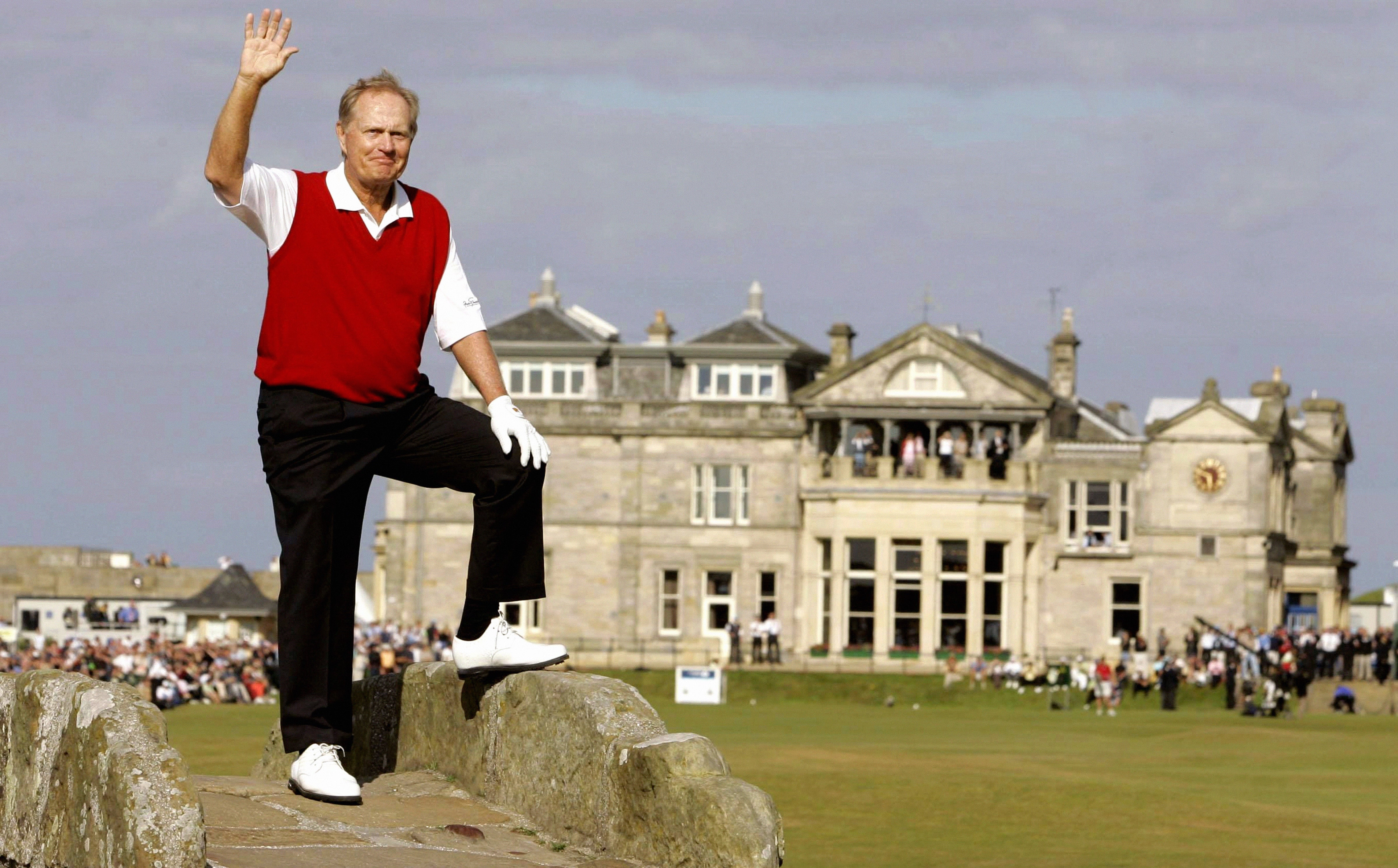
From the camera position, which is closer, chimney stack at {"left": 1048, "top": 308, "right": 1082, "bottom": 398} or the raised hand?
the raised hand

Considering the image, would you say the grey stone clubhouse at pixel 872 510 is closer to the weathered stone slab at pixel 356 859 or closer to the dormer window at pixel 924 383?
the dormer window at pixel 924 383

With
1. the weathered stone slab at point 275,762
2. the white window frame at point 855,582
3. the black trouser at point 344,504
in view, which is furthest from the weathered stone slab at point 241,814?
the white window frame at point 855,582

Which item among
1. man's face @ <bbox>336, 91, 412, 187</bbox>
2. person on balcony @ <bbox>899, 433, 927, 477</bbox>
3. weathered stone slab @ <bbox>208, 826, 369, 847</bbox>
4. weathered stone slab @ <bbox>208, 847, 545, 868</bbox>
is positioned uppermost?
person on balcony @ <bbox>899, 433, 927, 477</bbox>

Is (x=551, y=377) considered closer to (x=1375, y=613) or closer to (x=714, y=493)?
(x=714, y=493)

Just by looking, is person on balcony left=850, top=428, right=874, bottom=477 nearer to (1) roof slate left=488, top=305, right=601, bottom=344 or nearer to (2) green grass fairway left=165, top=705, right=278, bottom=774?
(1) roof slate left=488, top=305, right=601, bottom=344

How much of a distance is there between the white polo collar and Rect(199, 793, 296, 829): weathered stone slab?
1.96 meters

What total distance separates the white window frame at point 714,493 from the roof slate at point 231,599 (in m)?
11.7

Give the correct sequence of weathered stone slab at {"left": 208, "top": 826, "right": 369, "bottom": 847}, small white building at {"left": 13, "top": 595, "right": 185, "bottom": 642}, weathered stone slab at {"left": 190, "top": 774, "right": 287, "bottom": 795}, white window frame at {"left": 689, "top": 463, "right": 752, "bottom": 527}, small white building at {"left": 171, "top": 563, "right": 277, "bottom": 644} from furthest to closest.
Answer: small white building at {"left": 13, "top": 595, "right": 185, "bottom": 642} < white window frame at {"left": 689, "top": 463, "right": 752, "bottom": 527} < small white building at {"left": 171, "top": 563, "right": 277, "bottom": 644} < weathered stone slab at {"left": 190, "top": 774, "right": 287, "bottom": 795} < weathered stone slab at {"left": 208, "top": 826, "right": 369, "bottom": 847}

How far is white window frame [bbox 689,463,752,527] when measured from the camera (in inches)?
2379

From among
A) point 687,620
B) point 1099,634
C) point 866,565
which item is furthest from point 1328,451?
point 687,620

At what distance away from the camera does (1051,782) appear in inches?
915

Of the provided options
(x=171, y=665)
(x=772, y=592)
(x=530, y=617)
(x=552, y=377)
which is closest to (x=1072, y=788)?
A: (x=171, y=665)

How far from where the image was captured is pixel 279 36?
704cm

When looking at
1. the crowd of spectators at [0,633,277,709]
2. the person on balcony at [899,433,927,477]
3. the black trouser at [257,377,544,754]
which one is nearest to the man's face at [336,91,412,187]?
the black trouser at [257,377,544,754]
